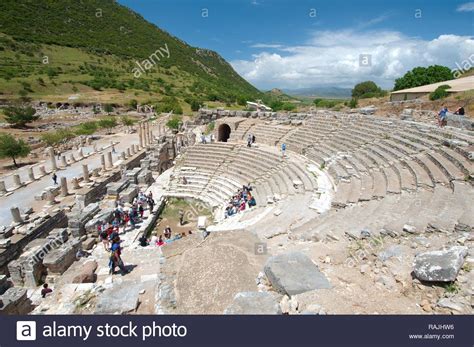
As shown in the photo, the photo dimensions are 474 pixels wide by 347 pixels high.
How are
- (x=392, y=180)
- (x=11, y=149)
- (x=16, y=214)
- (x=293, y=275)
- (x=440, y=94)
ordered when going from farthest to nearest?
(x=440, y=94) → (x=11, y=149) → (x=16, y=214) → (x=392, y=180) → (x=293, y=275)

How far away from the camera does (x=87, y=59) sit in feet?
221

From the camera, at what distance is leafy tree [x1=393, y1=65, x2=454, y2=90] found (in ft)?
124

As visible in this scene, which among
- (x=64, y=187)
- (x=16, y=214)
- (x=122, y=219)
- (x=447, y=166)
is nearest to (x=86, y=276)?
(x=122, y=219)

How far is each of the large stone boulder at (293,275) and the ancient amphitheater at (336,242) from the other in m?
0.02

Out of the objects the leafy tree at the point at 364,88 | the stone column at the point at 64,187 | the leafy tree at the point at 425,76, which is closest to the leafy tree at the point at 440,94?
the leafy tree at the point at 425,76

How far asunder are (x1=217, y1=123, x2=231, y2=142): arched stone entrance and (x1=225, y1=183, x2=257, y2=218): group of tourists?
39.4 feet

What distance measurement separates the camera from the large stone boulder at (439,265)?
5.00m

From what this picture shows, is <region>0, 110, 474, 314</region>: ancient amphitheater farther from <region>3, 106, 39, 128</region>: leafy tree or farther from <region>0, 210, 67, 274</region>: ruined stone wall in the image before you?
<region>3, 106, 39, 128</region>: leafy tree

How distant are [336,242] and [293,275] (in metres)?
2.46

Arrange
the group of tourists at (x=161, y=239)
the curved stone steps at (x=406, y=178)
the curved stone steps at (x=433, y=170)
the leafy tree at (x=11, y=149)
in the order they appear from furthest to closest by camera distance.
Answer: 1. the leafy tree at (x=11, y=149)
2. the group of tourists at (x=161, y=239)
3. the curved stone steps at (x=406, y=178)
4. the curved stone steps at (x=433, y=170)

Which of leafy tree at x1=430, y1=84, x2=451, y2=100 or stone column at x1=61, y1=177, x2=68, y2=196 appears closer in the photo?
stone column at x1=61, y1=177, x2=68, y2=196

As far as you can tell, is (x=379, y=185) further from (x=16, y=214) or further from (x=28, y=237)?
(x=16, y=214)

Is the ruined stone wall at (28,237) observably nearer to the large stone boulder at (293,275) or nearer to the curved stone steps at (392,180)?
the large stone boulder at (293,275)

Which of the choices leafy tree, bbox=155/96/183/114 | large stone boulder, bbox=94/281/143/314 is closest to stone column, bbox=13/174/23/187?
large stone boulder, bbox=94/281/143/314
